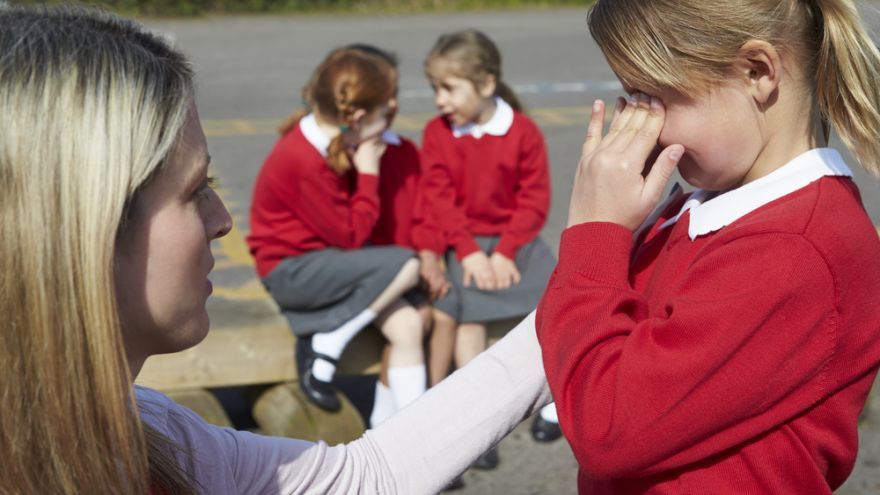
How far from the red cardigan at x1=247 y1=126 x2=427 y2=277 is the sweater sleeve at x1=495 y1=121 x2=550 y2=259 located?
635 millimetres

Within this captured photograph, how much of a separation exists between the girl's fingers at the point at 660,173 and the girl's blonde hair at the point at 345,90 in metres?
2.68

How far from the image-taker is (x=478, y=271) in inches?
179

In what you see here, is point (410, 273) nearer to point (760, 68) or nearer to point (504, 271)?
point (504, 271)

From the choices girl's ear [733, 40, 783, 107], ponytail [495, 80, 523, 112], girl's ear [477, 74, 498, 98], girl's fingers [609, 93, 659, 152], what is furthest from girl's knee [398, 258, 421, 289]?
girl's ear [733, 40, 783, 107]

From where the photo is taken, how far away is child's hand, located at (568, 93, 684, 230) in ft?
6.06

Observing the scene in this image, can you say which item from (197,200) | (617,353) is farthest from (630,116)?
(197,200)

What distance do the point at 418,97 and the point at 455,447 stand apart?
9.55m

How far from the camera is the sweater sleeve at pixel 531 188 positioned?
4777 mm

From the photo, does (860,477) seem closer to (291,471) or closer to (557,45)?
(291,471)

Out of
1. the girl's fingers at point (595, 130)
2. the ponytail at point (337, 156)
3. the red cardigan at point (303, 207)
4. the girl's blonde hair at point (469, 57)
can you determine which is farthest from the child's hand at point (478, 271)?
the girl's fingers at point (595, 130)

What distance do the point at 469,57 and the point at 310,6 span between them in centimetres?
1414

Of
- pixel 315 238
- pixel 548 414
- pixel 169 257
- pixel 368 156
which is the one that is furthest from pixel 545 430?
pixel 169 257

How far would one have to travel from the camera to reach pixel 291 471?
2.00 metres

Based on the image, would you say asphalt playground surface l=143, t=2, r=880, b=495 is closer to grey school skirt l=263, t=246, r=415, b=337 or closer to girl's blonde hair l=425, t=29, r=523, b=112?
grey school skirt l=263, t=246, r=415, b=337
